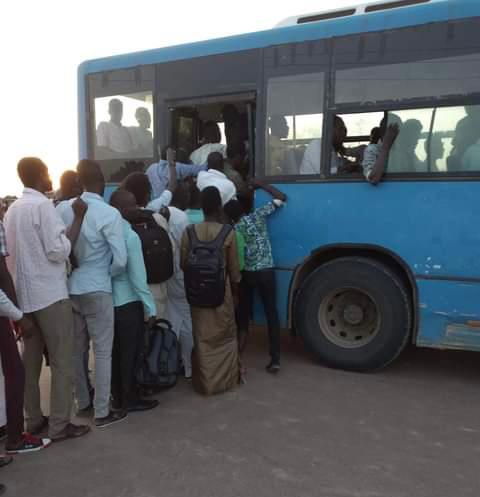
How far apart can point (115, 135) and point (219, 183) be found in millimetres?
1765

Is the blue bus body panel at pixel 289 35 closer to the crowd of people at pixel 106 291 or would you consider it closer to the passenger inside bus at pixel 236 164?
the passenger inside bus at pixel 236 164

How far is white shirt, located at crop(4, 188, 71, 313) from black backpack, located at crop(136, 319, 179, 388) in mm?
1009

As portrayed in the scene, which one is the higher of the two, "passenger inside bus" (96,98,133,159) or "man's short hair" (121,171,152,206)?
"passenger inside bus" (96,98,133,159)

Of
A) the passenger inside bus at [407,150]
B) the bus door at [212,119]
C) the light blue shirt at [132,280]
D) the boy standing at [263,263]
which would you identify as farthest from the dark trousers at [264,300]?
the passenger inside bus at [407,150]

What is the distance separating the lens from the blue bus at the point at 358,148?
14.5 feet

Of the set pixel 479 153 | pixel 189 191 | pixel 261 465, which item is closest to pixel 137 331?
pixel 261 465

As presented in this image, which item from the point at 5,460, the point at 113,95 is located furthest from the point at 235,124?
the point at 5,460

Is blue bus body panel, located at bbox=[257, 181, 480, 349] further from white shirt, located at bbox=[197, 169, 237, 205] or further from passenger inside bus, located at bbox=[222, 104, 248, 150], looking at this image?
passenger inside bus, located at bbox=[222, 104, 248, 150]

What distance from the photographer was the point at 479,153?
14.3ft

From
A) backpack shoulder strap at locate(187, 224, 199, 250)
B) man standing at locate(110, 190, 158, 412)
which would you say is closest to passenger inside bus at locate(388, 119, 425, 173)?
backpack shoulder strap at locate(187, 224, 199, 250)

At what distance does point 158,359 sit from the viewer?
4180mm

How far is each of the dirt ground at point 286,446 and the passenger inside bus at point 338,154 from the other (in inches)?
76.8

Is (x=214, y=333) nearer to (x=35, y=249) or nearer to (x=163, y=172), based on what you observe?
(x=35, y=249)

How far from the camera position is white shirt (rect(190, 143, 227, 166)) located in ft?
19.0
